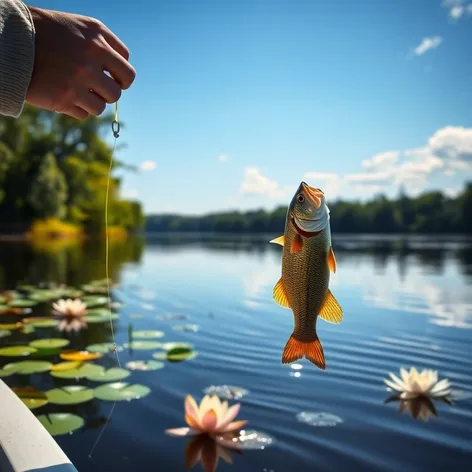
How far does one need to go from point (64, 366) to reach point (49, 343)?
2.96ft

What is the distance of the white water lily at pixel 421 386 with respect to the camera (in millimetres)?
3814

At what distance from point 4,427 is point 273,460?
157 cm

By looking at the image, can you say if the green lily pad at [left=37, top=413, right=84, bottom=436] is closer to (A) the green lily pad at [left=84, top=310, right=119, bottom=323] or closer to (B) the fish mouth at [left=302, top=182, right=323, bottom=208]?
(B) the fish mouth at [left=302, top=182, right=323, bottom=208]

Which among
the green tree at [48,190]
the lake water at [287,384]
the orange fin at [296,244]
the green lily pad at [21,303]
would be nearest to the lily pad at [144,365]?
the lake water at [287,384]

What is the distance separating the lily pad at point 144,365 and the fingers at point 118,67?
11.3 feet

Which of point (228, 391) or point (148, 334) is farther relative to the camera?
point (148, 334)

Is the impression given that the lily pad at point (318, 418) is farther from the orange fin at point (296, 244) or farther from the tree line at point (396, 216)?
the tree line at point (396, 216)

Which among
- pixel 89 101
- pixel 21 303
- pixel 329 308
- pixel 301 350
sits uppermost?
pixel 89 101

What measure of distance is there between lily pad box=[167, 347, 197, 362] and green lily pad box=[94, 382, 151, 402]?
894 mm

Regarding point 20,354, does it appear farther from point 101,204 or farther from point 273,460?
point 101,204

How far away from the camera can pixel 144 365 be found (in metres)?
4.61

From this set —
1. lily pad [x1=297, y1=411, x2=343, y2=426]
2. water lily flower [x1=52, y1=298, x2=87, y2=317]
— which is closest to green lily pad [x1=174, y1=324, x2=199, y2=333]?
water lily flower [x1=52, y1=298, x2=87, y2=317]

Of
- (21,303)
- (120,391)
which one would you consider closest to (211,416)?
(120,391)

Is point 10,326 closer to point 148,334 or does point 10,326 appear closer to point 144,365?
point 148,334
